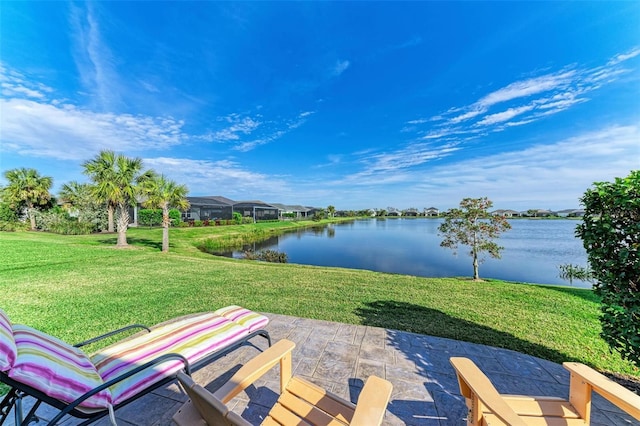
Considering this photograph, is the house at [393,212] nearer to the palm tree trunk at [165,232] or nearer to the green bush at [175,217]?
the green bush at [175,217]

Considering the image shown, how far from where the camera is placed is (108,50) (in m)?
10.8

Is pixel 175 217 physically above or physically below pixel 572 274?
above

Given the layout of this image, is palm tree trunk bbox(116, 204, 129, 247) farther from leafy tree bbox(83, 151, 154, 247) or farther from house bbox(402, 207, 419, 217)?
house bbox(402, 207, 419, 217)

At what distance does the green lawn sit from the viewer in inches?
133

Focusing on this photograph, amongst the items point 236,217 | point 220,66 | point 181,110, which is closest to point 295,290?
point 220,66

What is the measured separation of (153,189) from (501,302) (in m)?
14.5

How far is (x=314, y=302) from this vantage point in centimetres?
472

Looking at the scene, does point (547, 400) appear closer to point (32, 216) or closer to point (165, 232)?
point (165, 232)

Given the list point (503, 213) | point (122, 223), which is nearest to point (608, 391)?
point (122, 223)

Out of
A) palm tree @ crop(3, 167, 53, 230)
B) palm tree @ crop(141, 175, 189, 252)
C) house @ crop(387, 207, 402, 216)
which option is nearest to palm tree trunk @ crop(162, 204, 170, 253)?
palm tree @ crop(141, 175, 189, 252)

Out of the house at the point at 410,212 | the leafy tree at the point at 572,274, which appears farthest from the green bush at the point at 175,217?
the house at the point at 410,212

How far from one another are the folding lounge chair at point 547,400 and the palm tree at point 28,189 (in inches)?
1236

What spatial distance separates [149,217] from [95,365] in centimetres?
3211

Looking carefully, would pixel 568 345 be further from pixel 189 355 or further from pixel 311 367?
pixel 189 355
